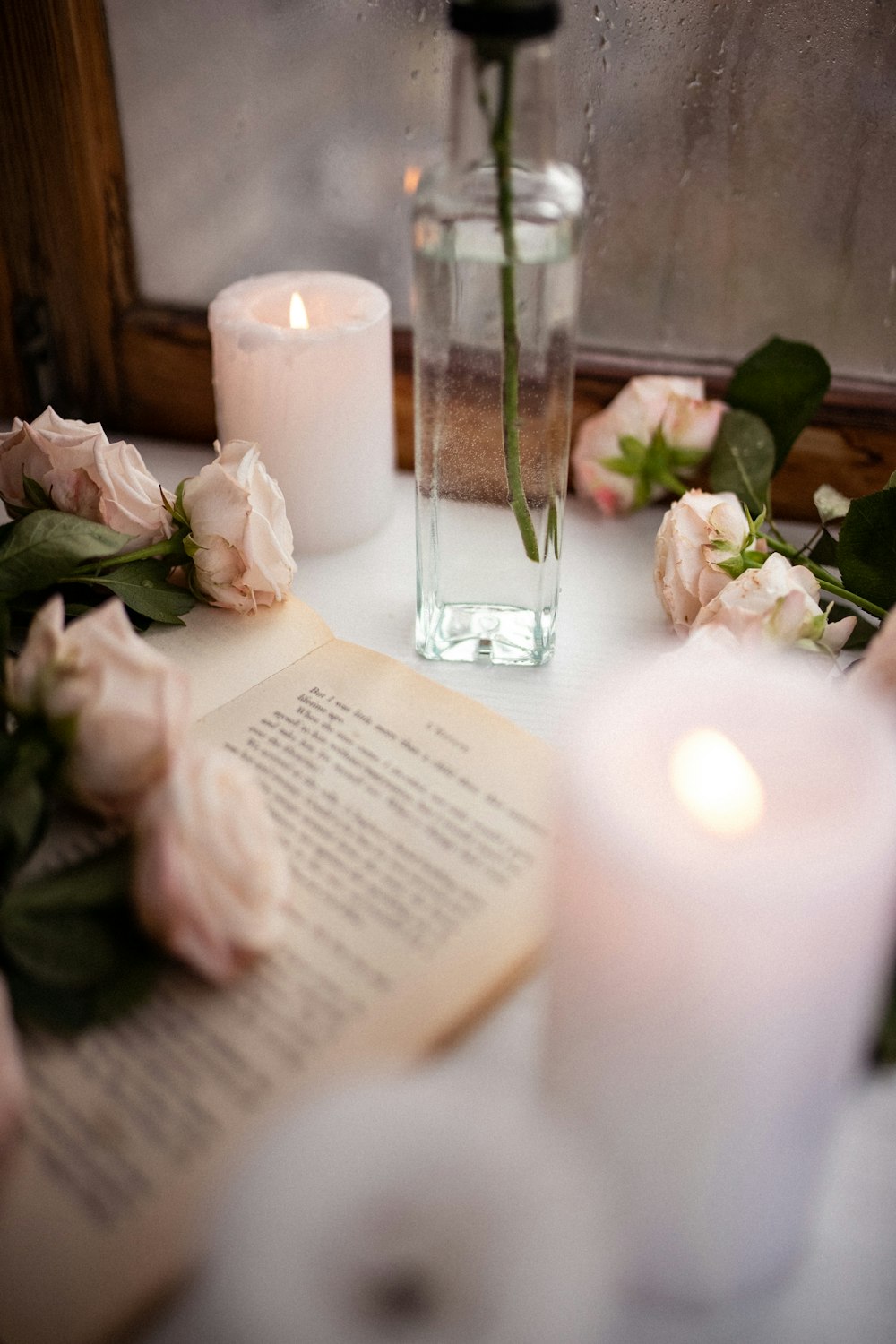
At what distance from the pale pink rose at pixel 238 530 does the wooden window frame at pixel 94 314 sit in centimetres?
20

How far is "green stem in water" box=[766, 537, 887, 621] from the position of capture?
534mm

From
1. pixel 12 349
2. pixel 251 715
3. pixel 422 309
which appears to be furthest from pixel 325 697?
pixel 12 349

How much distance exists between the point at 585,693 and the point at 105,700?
0.80 ft

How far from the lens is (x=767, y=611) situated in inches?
19.3

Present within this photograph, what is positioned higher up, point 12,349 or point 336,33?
point 336,33

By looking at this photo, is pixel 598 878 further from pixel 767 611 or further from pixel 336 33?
pixel 336 33

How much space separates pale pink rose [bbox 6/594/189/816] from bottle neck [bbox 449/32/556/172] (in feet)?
0.75

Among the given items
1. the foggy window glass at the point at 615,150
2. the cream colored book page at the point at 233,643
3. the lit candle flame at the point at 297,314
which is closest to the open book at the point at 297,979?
the cream colored book page at the point at 233,643

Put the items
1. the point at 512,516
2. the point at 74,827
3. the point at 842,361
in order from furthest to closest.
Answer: the point at 842,361 < the point at 512,516 < the point at 74,827

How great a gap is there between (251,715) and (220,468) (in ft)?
0.39

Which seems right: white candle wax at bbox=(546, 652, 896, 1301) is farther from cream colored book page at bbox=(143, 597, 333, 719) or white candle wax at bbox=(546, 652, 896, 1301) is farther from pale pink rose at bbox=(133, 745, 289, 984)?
cream colored book page at bbox=(143, 597, 333, 719)

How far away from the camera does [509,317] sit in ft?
1.63

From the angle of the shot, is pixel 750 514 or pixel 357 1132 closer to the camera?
pixel 357 1132

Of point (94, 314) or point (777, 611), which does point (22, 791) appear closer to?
point (777, 611)
